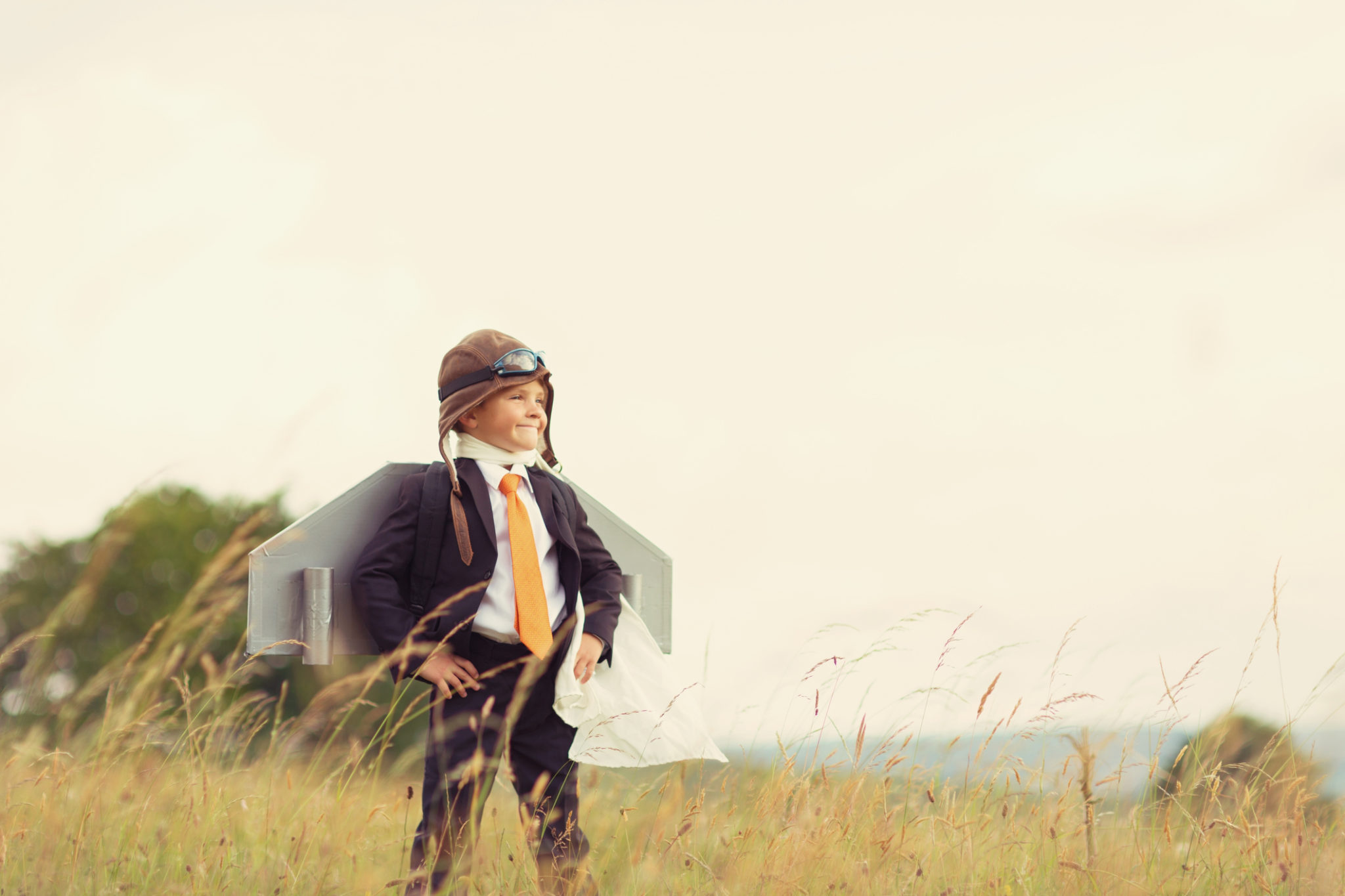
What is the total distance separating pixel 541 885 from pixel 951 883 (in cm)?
123

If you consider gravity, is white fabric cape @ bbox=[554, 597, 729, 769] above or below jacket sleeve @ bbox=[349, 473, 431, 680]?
below

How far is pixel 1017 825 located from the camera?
141 inches

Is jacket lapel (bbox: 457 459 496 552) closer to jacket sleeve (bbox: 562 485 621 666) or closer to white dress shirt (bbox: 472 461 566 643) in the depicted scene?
white dress shirt (bbox: 472 461 566 643)

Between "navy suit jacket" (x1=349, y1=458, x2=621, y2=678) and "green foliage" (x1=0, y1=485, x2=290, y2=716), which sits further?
"green foliage" (x1=0, y1=485, x2=290, y2=716)

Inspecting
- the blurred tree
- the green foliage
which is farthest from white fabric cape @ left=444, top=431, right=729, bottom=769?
the green foliage

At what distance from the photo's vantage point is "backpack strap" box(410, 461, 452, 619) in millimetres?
3553

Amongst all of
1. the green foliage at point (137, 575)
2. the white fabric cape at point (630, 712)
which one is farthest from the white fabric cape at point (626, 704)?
the green foliage at point (137, 575)

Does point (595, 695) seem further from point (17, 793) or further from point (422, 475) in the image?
point (17, 793)

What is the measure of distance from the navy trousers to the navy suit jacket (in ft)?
0.47

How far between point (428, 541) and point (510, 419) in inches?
20.0

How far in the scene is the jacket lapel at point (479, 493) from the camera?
3586mm

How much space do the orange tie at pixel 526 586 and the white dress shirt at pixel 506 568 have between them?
2 cm

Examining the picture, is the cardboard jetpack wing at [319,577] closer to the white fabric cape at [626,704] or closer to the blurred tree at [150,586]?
the white fabric cape at [626,704]

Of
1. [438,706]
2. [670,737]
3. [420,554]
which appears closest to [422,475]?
[420,554]
